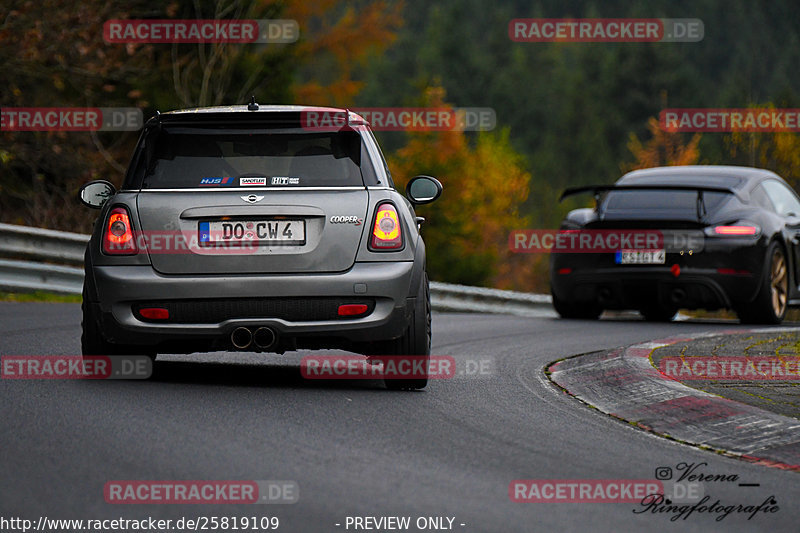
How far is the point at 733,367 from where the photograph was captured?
342 inches

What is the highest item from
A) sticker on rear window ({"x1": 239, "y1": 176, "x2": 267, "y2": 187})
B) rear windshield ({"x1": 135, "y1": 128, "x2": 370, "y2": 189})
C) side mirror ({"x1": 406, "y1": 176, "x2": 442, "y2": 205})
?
rear windshield ({"x1": 135, "y1": 128, "x2": 370, "y2": 189})

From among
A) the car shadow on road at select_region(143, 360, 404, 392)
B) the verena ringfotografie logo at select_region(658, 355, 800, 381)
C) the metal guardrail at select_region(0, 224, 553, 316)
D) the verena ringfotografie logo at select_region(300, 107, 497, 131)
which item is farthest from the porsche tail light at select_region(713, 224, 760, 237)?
the verena ringfotografie logo at select_region(300, 107, 497, 131)

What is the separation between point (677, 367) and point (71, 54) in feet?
48.4

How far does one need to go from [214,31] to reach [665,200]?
1483 cm

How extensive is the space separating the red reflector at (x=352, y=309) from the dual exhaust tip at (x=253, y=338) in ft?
1.27

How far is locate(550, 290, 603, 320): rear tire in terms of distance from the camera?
14555 millimetres

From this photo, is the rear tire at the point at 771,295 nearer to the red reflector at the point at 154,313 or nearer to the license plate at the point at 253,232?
the license plate at the point at 253,232

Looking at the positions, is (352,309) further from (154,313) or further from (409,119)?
(409,119)

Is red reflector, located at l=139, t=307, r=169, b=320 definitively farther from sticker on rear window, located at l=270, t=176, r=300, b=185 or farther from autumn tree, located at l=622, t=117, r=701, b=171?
autumn tree, located at l=622, t=117, r=701, b=171

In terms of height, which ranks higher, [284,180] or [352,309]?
[284,180]

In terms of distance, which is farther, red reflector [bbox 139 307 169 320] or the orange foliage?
the orange foliage

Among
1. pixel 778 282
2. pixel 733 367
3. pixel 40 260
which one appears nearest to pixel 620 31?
pixel 40 260

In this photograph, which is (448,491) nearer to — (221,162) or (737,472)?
(737,472)

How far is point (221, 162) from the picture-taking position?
7719 millimetres
